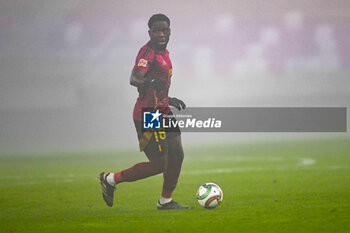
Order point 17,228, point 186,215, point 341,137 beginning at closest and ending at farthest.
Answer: point 17,228
point 186,215
point 341,137

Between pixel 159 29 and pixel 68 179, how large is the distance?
26.8 ft

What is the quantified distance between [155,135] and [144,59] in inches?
48.2

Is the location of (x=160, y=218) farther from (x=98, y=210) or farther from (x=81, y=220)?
(x=98, y=210)

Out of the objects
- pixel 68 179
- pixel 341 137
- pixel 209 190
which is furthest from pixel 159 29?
pixel 341 137

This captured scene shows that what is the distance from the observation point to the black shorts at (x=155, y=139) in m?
7.54

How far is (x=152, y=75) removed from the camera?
784cm

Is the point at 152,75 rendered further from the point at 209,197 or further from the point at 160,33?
the point at 209,197

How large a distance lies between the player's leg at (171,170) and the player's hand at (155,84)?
2.73 feet

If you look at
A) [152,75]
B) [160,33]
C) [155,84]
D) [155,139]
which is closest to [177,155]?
[155,139]

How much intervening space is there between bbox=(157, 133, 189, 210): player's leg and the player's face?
1597 mm

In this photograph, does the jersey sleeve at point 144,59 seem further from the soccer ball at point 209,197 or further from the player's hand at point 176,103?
the soccer ball at point 209,197

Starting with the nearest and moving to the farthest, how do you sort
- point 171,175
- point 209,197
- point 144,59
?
1. point 209,197
2. point 144,59
3. point 171,175

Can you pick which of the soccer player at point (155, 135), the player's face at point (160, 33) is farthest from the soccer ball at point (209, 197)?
the player's face at point (160, 33)

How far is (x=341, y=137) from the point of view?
32.4 meters
